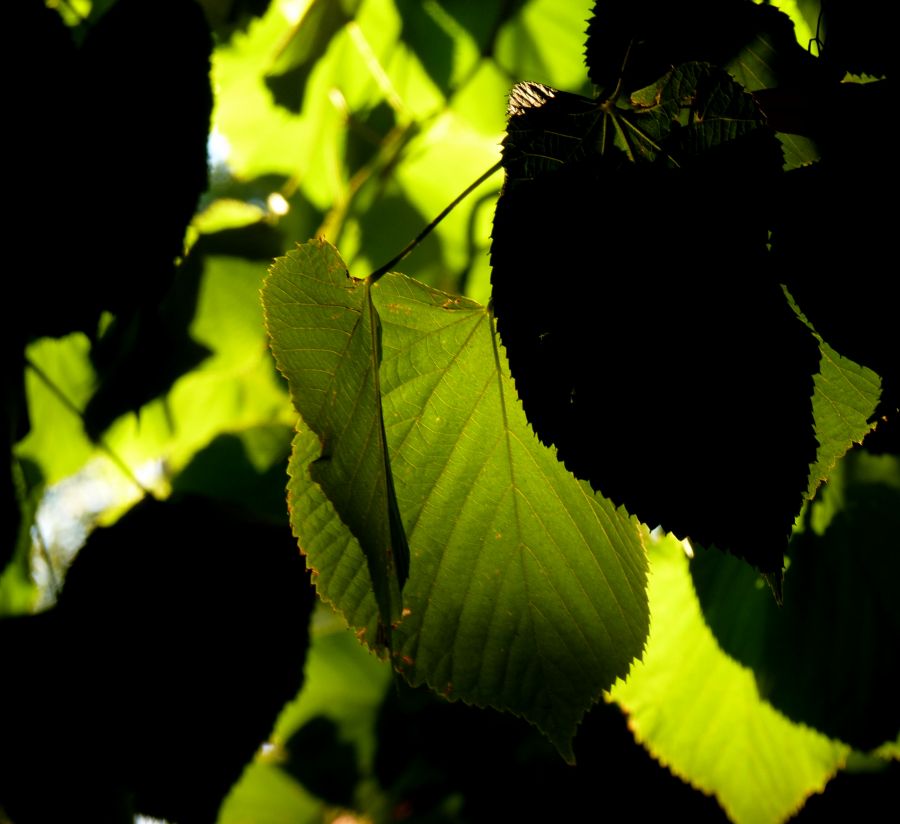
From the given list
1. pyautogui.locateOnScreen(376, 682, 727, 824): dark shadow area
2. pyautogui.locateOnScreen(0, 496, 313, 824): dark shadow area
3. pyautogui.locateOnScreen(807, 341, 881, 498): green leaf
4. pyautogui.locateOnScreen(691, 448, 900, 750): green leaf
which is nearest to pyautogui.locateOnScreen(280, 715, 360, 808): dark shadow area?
pyautogui.locateOnScreen(376, 682, 727, 824): dark shadow area

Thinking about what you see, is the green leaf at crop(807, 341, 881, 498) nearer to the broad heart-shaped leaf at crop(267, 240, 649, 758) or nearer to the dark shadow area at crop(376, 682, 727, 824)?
the broad heart-shaped leaf at crop(267, 240, 649, 758)

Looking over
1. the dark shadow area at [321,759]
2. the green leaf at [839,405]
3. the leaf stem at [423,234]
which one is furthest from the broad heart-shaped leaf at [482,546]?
the dark shadow area at [321,759]

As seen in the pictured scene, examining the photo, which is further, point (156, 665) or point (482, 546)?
point (156, 665)

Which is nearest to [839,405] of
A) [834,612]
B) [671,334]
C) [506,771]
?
[671,334]

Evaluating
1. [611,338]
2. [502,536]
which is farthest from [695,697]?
[611,338]

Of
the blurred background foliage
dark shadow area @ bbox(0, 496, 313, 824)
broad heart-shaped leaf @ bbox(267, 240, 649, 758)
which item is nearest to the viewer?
broad heart-shaped leaf @ bbox(267, 240, 649, 758)

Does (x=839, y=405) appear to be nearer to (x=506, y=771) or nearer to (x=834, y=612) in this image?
(x=834, y=612)

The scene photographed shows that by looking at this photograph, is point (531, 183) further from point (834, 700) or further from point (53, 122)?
point (834, 700)
